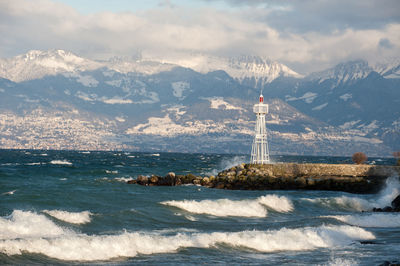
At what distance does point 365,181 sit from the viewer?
240 ft

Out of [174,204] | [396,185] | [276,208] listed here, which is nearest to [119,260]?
[174,204]

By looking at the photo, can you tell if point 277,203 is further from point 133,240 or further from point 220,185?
point 133,240

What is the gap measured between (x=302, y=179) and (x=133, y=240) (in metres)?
48.1

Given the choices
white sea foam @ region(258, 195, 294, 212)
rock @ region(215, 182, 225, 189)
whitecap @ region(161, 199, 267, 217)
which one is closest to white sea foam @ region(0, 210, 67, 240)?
whitecap @ region(161, 199, 267, 217)

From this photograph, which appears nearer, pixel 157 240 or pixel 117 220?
pixel 157 240

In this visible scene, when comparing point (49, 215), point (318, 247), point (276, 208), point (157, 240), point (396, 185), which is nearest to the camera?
point (157, 240)

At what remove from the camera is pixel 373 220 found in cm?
4175

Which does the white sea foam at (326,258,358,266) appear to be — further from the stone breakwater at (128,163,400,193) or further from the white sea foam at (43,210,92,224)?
the stone breakwater at (128,163,400,193)

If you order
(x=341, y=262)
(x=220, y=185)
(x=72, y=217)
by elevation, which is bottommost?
(x=341, y=262)

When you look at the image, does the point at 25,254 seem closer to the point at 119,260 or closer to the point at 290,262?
the point at 119,260

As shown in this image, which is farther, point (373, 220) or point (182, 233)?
point (373, 220)

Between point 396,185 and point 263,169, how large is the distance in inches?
687

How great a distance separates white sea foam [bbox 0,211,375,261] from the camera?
26.4 meters

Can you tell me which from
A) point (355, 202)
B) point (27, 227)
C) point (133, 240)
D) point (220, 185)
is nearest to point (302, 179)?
point (220, 185)
